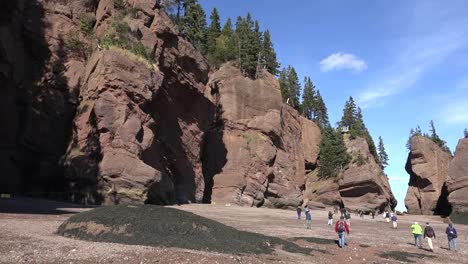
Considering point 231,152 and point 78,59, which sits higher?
point 78,59

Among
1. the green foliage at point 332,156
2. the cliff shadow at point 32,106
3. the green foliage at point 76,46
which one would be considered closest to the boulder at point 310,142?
the green foliage at point 332,156

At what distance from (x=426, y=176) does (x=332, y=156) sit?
67.9 ft

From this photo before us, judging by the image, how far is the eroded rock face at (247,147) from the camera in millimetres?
66562

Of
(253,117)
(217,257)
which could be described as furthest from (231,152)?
(217,257)

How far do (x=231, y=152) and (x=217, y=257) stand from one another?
55.7m

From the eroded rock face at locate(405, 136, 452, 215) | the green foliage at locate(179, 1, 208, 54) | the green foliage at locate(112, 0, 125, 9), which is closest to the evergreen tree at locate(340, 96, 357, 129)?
the eroded rock face at locate(405, 136, 452, 215)

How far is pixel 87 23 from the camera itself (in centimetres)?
5234

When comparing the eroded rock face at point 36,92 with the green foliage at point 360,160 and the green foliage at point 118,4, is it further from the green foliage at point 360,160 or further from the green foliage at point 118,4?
the green foliage at point 360,160

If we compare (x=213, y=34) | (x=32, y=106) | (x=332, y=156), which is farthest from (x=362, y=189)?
(x=32, y=106)

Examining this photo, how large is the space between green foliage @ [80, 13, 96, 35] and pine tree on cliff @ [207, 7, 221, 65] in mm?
34496

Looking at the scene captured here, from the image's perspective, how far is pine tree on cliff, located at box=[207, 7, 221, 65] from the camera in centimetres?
8631

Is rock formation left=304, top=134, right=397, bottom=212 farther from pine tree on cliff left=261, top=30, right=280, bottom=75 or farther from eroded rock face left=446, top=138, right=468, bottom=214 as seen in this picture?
pine tree on cliff left=261, top=30, right=280, bottom=75

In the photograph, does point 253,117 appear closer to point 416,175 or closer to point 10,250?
point 416,175

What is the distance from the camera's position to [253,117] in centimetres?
7650
